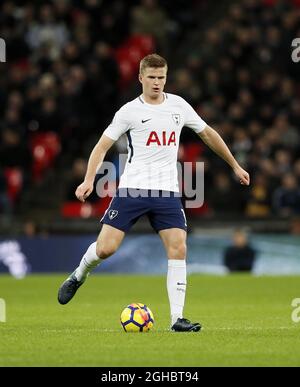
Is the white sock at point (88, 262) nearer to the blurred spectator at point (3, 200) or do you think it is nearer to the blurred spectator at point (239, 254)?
the blurred spectator at point (239, 254)

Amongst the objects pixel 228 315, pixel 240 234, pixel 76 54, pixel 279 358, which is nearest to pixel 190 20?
pixel 76 54

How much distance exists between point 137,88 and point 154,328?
14.8 meters

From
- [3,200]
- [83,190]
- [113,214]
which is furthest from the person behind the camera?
[3,200]

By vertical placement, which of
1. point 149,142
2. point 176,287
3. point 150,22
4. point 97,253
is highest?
point 150,22

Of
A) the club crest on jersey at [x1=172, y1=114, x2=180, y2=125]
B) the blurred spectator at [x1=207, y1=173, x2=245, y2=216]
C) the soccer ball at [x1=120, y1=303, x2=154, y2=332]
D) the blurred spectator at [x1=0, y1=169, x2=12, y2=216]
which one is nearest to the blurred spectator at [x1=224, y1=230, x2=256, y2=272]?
the blurred spectator at [x1=207, y1=173, x2=245, y2=216]

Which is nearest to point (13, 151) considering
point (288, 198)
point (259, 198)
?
point (259, 198)

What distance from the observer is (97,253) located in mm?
10594

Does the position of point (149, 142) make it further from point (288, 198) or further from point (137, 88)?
point (137, 88)

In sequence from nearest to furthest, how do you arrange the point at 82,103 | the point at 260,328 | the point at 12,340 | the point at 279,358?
the point at 279,358 < the point at 12,340 < the point at 260,328 < the point at 82,103

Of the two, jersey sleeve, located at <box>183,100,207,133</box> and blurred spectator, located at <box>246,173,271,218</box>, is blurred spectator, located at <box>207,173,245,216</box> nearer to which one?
blurred spectator, located at <box>246,173,271,218</box>

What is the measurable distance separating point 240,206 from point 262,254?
1397 mm

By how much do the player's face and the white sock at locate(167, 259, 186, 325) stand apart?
157cm

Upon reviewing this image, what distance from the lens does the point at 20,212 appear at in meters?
22.8

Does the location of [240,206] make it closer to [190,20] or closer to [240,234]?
[240,234]
